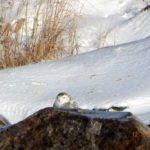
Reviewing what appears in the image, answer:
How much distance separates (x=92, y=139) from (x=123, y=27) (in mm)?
4868

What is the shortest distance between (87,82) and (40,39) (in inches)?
67.3

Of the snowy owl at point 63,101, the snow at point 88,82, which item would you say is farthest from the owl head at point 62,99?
the snow at point 88,82

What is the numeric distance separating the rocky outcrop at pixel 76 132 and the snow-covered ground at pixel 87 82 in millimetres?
1010


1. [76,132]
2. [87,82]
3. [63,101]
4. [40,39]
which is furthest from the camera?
[40,39]

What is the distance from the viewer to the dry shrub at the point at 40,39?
5609 mm

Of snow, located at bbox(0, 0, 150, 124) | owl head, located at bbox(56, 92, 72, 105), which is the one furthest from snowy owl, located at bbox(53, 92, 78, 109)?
snow, located at bbox(0, 0, 150, 124)

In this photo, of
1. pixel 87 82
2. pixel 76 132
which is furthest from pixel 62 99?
pixel 76 132

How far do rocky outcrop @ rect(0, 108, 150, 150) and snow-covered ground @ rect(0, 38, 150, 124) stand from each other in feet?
3.31

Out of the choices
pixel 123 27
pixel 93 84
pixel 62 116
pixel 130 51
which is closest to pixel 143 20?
pixel 123 27

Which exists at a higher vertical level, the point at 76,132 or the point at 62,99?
the point at 62,99

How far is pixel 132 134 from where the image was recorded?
6.59ft

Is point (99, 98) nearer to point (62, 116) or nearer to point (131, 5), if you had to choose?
point (62, 116)

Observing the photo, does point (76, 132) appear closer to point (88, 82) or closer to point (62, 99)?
point (62, 99)

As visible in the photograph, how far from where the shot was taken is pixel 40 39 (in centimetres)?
568
